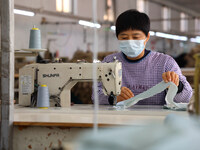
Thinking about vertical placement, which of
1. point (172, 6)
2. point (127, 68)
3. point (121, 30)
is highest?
point (172, 6)

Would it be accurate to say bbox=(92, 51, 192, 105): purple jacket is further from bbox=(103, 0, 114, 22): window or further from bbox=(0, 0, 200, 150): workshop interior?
bbox=(103, 0, 114, 22): window

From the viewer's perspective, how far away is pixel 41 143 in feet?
6.17

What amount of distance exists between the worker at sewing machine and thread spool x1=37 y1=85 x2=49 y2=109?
49 centimetres

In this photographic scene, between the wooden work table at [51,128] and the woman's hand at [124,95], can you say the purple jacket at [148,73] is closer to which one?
the woman's hand at [124,95]

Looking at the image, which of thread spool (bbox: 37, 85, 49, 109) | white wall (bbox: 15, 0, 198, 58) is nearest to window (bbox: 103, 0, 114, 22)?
white wall (bbox: 15, 0, 198, 58)

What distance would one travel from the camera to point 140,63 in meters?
2.95

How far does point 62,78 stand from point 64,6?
29.2 feet

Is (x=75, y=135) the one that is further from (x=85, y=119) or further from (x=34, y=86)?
(x=34, y=86)

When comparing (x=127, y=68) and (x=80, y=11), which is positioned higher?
(x=80, y=11)

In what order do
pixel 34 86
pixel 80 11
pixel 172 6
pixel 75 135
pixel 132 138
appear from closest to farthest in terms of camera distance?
1. pixel 132 138
2. pixel 75 135
3. pixel 34 86
4. pixel 80 11
5. pixel 172 6

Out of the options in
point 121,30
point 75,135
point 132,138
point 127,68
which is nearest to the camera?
point 132,138

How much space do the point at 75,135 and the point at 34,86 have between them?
0.85 metres

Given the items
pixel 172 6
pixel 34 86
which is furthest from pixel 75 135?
pixel 172 6

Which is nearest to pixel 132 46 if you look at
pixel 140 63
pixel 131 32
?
pixel 131 32
